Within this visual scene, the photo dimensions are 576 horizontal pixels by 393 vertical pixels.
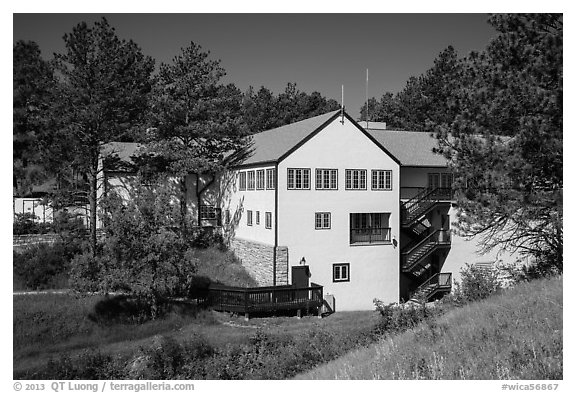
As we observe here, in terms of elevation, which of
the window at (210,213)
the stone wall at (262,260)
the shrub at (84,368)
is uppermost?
the window at (210,213)

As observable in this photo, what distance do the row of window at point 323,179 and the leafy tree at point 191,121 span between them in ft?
11.3

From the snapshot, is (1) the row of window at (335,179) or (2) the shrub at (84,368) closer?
(2) the shrub at (84,368)

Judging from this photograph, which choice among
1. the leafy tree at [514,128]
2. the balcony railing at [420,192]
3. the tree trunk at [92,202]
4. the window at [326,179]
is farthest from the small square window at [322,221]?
the tree trunk at [92,202]

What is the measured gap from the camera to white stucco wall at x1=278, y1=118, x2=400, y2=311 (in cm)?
2417

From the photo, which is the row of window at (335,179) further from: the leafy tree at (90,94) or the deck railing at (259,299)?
the leafy tree at (90,94)

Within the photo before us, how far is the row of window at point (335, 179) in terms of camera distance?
79.8 feet

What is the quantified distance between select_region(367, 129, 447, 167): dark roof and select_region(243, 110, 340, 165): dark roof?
4114 millimetres

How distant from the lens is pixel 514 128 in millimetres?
14281

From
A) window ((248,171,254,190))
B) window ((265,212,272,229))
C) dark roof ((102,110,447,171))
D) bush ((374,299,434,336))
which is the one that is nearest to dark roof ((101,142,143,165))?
dark roof ((102,110,447,171))

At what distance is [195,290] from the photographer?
23.1 metres

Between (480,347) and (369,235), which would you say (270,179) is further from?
(480,347)

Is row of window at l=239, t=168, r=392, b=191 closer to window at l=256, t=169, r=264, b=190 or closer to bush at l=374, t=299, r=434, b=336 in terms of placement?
window at l=256, t=169, r=264, b=190
